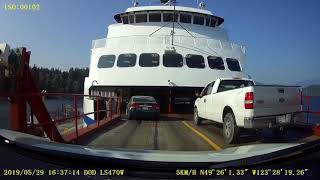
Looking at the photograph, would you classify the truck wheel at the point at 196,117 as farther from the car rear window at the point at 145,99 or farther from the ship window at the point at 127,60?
the ship window at the point at 127,60

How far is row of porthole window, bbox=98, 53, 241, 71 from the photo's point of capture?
5.00 meters

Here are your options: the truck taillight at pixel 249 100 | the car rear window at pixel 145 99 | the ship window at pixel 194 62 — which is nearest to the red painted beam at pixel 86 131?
the car rear window at pixel 145 99

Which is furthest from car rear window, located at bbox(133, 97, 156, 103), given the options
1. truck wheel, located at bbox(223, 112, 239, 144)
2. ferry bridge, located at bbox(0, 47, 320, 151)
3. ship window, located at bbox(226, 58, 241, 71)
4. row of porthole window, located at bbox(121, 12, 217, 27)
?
row of porthole window, located at bbox(121, 12, 217, 27)

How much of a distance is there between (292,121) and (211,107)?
2.56 meters

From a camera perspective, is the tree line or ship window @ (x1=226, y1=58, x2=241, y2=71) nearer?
the tree line

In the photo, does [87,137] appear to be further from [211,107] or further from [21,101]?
[211,107]

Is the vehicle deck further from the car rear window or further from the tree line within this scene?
the tree line

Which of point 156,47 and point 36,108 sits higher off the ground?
point 156,47

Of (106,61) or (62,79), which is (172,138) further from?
(62,79)

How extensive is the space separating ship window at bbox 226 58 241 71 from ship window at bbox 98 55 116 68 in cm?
156

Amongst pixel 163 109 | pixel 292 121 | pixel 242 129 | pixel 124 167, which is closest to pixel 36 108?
pixel 163 109

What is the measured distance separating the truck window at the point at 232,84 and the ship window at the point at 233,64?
29 cm

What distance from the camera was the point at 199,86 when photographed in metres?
5.08

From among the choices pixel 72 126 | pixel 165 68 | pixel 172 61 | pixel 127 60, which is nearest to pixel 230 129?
pixel 165 68
